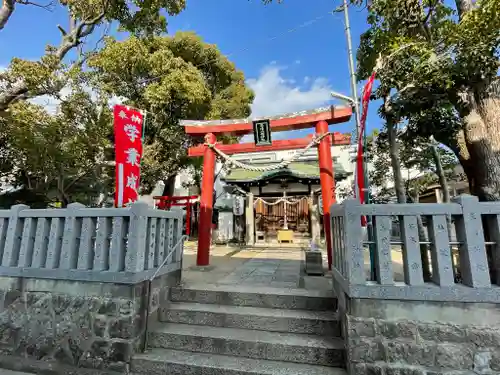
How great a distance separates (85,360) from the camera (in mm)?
3477

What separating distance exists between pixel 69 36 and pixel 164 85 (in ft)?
10.8

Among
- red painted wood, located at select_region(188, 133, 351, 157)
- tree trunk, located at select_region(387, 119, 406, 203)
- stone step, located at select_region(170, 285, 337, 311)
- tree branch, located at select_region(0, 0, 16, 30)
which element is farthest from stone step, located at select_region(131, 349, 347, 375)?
tree branch, located at select_region(0, 0, 16, 30)

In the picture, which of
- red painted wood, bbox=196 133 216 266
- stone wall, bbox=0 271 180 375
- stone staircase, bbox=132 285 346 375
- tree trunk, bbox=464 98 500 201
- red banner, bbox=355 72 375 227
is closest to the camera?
Answer: stone staircase, bbox=132 285 346 375

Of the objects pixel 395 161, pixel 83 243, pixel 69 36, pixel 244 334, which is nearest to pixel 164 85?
pixel 69 36

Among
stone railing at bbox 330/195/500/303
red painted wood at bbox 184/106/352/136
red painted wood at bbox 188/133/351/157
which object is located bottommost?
stone railing at bbox 330/195/500/303

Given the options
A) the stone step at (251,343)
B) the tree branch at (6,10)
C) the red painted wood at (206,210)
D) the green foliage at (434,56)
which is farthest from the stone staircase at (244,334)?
the tree branch at (6,10)

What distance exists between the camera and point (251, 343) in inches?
132

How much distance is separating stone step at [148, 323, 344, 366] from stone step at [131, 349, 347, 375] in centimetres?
7

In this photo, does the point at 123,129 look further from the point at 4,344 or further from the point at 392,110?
the point at 392,110

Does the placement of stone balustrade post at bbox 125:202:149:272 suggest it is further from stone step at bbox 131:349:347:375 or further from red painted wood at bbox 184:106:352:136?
red painted wood at bbox 184:106:352:136

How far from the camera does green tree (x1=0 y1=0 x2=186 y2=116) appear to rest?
7855 mm

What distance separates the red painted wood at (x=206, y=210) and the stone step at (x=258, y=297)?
2392 mm

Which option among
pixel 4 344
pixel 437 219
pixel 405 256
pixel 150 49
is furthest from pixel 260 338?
pixel 150 49

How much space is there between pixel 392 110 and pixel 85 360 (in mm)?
6293
